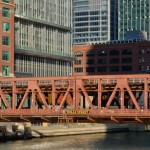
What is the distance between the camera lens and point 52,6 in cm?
17575

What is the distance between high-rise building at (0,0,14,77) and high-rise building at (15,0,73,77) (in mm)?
5724

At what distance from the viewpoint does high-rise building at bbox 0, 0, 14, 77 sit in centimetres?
15012

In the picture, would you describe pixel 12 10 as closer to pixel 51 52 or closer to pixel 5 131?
pixel 51 52

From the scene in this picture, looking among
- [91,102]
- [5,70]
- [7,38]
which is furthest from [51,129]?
[91,102]

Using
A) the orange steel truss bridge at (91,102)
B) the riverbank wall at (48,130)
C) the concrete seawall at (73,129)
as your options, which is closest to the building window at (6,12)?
the riverbank wall at (48,130)

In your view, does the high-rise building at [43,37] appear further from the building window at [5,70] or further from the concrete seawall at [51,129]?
the concrete seawall at [51,129]

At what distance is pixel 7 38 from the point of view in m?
152

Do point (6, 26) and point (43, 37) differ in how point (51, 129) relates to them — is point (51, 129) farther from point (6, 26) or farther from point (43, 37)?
point (43, 37)

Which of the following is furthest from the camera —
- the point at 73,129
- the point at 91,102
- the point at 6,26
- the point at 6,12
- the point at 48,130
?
the point at 6,12

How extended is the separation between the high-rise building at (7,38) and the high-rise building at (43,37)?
18.8 feet

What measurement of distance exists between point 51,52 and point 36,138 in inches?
1832

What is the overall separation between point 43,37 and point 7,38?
2183 centimetres

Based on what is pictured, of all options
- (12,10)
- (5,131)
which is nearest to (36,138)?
(5,131)

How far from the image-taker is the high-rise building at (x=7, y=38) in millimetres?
150125
